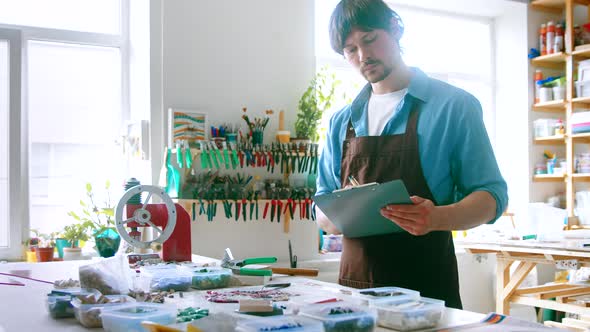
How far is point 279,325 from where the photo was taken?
3.63 feet

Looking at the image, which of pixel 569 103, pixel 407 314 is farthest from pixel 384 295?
pixel 569 103

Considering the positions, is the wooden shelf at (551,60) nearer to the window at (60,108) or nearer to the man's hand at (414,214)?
the window at (60,108)

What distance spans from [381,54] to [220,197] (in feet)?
6.80

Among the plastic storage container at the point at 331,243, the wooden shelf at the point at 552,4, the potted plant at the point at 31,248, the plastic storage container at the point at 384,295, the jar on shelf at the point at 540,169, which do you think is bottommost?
the plastic storage container at the point at 331,243

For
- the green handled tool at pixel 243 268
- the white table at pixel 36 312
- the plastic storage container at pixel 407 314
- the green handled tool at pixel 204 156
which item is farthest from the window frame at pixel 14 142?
the plastic storage container at pixel 407 314

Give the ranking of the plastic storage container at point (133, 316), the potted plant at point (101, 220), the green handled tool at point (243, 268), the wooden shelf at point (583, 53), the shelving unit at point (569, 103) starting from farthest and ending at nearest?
the shelving unit at point (569, 103), the wooden shelf at point (583, 53), the potted plant at point (101, 220), the green handled tool at point (243, 268), the plastic storage container at point (133, 316)

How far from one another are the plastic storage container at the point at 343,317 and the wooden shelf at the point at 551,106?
182 inches

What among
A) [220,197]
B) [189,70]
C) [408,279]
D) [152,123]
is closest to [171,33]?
[189,70]

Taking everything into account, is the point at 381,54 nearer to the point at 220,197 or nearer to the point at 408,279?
the point at 408,279

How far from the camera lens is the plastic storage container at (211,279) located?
1.67 metres

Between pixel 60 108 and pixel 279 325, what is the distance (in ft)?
11.4

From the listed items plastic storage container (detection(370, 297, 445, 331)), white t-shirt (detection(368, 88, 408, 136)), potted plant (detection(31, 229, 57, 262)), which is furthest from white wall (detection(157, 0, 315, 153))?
plastic storage container (detection(370, 297, 445, 331))

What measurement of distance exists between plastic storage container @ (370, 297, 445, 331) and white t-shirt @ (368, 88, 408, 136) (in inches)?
35.0

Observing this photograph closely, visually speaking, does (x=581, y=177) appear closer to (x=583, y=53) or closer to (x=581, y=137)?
(x=581, y=137)
